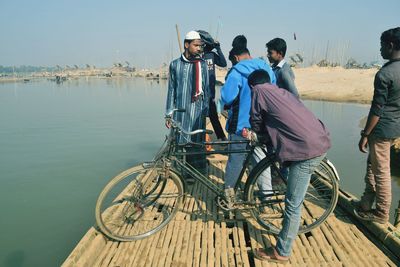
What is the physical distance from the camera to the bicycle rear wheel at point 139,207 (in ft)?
9.87

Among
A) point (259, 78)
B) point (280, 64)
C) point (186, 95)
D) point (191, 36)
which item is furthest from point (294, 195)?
point (191, 36)

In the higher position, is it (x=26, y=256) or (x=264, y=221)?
(x=264, y=221)

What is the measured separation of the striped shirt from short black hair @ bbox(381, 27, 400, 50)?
2.16 m

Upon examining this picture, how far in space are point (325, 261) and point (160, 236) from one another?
171cm

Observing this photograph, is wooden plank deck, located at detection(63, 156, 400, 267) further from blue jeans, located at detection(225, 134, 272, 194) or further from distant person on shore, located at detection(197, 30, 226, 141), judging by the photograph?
distant person on shore, located at detection(197, 30, 226, 141)

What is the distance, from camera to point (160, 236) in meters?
3.19

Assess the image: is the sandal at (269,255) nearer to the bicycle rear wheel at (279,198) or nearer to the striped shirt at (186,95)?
the bicycle rear wheel at (279,198)

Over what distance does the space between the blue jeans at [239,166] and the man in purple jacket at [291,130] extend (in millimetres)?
597

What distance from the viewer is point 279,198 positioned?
3182 millimetres

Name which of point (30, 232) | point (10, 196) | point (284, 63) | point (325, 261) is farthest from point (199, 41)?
point (10, 196)

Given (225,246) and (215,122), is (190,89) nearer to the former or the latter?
(215,122)

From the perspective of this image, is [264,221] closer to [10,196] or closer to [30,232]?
[30,232]

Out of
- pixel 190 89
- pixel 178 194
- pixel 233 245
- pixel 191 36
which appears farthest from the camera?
pixel 190 89

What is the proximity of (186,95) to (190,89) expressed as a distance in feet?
0.34
